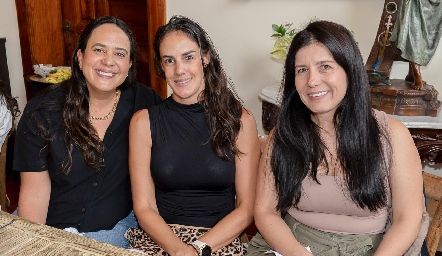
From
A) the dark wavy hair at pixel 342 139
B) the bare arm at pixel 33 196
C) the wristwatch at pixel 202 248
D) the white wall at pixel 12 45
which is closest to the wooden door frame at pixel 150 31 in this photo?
the white wall at pixel 12 45

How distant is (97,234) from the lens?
1.82m

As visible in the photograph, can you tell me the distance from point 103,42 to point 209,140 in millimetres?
530

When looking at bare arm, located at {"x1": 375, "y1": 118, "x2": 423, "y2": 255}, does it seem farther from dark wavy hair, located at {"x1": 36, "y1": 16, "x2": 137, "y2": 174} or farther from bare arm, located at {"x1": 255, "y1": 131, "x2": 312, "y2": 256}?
dark wavy hair, located at {"x1": 36, "y1": 16, "x2": 137, "y2": 174}

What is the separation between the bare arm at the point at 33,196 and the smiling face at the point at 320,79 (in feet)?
3.30

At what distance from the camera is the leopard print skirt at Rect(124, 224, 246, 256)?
170 centimetres

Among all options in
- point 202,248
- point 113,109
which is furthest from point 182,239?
point 113,109

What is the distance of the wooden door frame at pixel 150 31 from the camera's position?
3420 mm

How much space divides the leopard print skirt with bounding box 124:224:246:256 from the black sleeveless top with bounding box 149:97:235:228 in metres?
0.03

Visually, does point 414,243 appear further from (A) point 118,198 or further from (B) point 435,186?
(A) point 118,198

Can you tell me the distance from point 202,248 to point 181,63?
0.64 metres

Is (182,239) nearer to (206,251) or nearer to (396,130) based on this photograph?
(206,251)

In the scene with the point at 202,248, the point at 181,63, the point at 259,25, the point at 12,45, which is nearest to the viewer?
the point at 202,248

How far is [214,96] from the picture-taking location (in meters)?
1.81

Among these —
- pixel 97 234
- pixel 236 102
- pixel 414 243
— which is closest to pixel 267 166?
pixel 236 102
